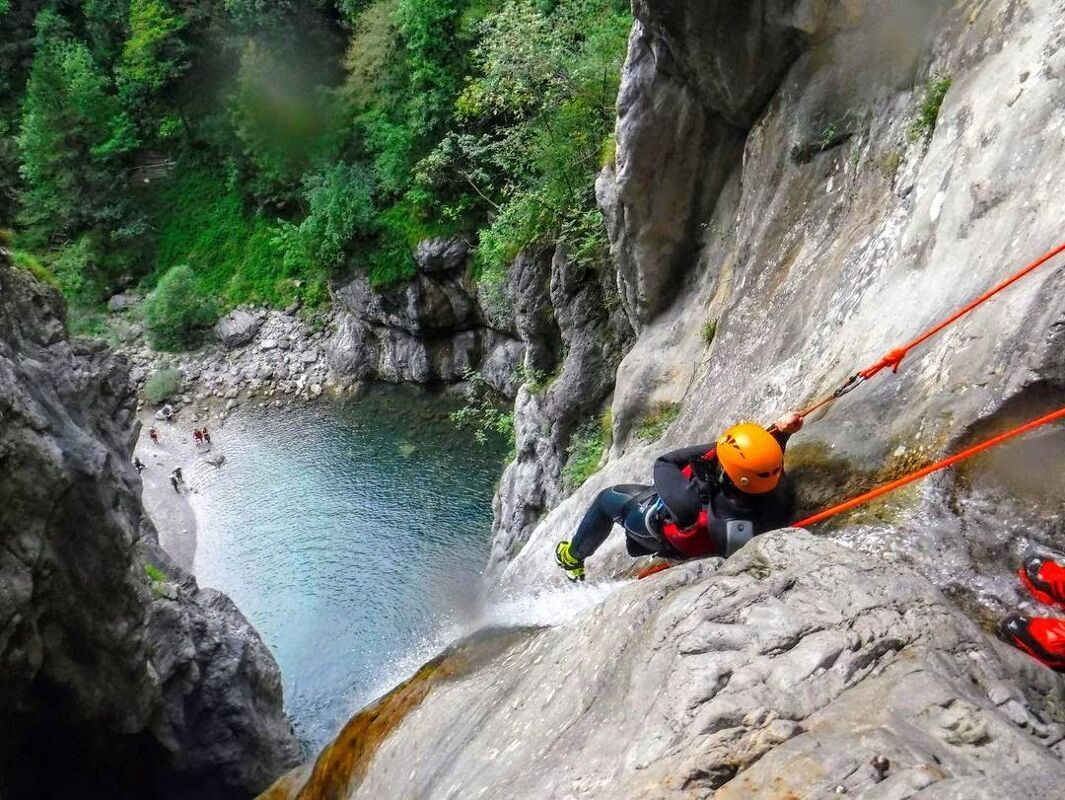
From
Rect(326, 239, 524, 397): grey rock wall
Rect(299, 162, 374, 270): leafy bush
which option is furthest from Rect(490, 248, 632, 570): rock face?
Rect(299, 162, 374, 270): leafy bush

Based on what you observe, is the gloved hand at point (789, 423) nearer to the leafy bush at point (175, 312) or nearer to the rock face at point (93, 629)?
the rock face at point (93, 629)

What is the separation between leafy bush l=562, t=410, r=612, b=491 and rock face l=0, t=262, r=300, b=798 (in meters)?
7.00

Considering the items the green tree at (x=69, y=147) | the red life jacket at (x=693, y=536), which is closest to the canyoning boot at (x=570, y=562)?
the red life jacket at (x=693, y=536)

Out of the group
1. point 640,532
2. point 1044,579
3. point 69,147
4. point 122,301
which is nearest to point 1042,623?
point 1044,579

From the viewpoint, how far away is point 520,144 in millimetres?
18969

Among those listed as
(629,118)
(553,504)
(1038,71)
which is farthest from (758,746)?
(553,504)

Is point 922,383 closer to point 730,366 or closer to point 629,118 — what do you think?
point 730,366

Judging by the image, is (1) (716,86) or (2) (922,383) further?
(1) (716,86)

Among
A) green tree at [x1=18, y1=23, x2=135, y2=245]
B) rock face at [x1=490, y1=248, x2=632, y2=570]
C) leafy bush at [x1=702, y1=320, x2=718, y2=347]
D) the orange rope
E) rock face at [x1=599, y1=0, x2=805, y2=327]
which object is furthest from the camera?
green tree at [x1=18, y1=23, x2=135, y2=245]

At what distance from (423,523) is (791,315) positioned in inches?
744

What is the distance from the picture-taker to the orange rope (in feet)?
11.0

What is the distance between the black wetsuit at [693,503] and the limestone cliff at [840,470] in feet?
0.98

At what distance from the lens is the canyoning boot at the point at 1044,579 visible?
324 centimetres

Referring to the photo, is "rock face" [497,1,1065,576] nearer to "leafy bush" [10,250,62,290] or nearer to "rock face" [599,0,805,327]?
"rock face" [599,0,805,327]
